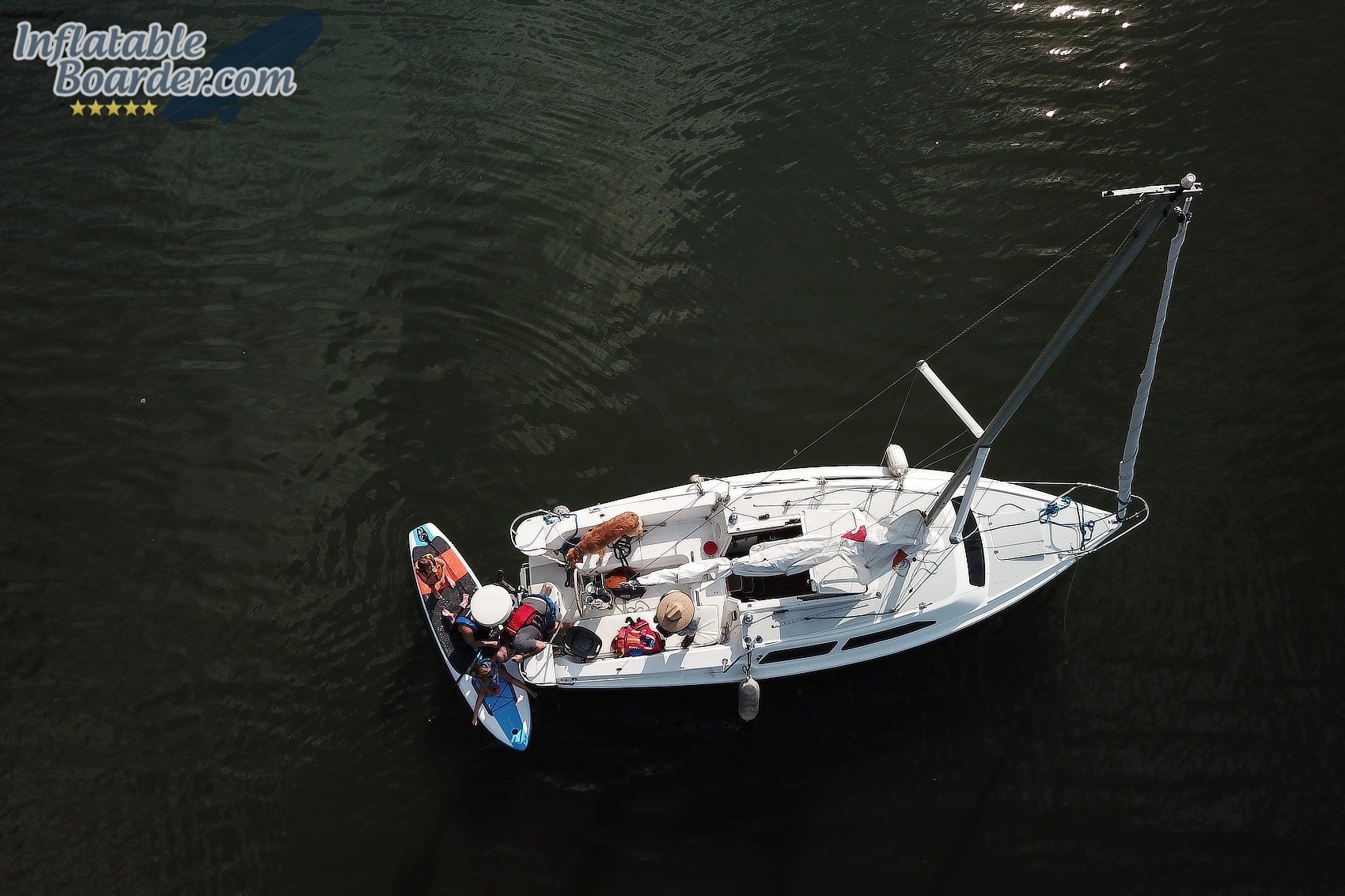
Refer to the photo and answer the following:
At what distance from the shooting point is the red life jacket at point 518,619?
575 inches

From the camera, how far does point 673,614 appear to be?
14211 millimetres

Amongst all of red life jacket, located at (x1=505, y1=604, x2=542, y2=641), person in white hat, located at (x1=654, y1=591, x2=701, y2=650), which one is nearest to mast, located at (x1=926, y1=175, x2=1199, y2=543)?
person in white hat, located at (x1=654, y1=591, x2=701, y2=650)

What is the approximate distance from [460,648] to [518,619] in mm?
1494

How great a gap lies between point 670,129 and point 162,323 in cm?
1264

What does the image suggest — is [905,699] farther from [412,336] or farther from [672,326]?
[412,336]

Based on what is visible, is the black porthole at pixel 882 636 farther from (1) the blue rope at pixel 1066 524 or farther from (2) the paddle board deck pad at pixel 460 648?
(2) the paddle board deck pad at pixel 460 648

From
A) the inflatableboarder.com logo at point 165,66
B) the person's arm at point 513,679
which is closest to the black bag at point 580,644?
the person's arm at point 513,679

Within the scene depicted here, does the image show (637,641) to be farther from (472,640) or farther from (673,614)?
(472,640)

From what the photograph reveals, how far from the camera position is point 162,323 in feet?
63.1

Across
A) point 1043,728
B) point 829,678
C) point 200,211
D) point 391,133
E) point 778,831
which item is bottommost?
point 778,831

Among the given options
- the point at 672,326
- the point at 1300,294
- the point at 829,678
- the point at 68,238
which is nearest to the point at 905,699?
the point at 829,678

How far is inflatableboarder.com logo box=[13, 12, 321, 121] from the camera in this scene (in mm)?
21656

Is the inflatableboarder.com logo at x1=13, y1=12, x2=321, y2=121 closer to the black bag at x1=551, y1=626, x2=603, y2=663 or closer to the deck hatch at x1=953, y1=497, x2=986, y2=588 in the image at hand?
the black bag at x1=551, y1=626, x2=603, y2=663

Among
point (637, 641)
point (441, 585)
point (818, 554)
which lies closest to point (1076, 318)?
point (818, 554)
